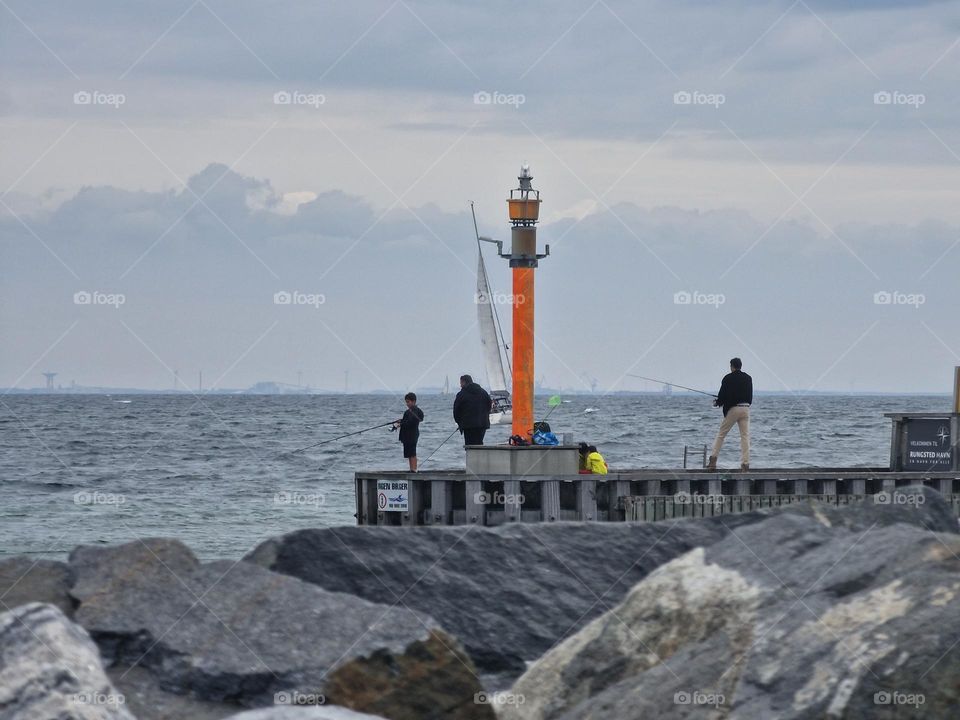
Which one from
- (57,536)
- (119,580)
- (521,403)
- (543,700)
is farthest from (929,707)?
(57,536)

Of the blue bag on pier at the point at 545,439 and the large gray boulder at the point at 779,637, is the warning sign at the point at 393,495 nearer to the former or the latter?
the blue bag on pier at the point at 545,439

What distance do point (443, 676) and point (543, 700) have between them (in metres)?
0.77

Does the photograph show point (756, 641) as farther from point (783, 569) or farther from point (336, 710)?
point (336, 710)

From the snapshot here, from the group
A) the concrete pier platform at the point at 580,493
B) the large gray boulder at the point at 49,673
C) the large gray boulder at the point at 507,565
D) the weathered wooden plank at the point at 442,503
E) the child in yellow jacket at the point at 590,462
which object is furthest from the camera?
the child in yellow jacket at the point at 590,462

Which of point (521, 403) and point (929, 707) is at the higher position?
point (521, 403)

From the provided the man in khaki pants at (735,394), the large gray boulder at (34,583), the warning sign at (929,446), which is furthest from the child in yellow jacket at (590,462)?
the large gray boulder at (34,583)

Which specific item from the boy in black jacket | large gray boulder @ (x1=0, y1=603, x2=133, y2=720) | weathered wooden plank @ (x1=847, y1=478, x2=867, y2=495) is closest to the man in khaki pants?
weathered wooden plank @ (x1=847, y1=478, x2=867, y2=495)

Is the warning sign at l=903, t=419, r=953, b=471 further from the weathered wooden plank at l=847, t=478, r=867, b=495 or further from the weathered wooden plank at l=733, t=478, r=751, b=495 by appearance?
the weathered wooden plank at l=733, t=478, r=751, b=495

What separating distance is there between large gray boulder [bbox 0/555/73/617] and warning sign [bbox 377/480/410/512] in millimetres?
10099

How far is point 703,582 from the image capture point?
8.53 m

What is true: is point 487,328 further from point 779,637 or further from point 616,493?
point 779,637

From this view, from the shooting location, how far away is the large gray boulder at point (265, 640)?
26.3 ft

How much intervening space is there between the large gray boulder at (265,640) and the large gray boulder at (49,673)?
512 mm

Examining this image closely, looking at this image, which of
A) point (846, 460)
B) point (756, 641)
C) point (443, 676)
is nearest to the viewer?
point (756, 641)
